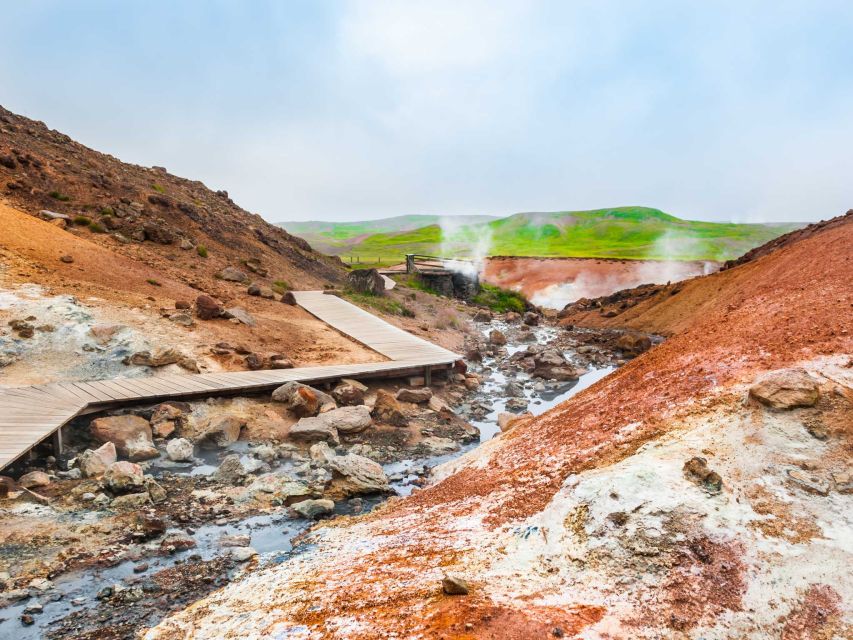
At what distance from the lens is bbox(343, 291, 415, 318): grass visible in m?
24.5

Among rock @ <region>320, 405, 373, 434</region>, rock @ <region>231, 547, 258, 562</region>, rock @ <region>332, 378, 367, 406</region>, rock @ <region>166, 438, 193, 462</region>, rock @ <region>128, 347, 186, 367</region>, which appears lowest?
rock @ <region>231, 547, 258, 562</region>

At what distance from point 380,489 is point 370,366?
5.84 m

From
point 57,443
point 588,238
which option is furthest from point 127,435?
point 588,238

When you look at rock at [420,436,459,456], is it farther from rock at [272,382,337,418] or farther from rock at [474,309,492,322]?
rock at [474,309,492,322]

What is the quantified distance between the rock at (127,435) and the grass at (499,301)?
26.1 meters

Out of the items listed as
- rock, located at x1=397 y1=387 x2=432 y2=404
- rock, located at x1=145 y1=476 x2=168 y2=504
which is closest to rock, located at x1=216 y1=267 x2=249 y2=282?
rock, located at x1=397 y1=387 x2=432 y2=404

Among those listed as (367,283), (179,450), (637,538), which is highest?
(367,283)

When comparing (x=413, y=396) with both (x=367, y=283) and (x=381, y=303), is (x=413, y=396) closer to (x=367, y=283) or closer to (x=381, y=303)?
(x=381, y=303)

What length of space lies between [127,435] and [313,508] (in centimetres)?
431

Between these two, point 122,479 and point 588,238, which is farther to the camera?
point 588,238

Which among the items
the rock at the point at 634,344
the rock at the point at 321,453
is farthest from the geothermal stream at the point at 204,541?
the rock at the point at 634,344

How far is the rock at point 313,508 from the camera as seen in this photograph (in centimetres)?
827

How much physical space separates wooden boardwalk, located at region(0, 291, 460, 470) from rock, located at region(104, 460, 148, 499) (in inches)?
50.5

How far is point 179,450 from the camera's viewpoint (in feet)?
33.3
